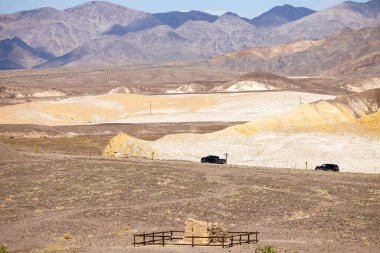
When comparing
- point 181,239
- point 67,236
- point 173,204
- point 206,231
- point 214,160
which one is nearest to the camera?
point 206,231

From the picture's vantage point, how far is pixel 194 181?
59.2 m

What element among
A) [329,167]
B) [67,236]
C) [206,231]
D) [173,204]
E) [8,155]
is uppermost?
[8,155]

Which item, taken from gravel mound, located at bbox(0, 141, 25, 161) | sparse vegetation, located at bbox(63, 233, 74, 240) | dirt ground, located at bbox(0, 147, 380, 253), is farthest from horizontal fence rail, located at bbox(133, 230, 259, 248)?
gravel mound, located at bbox(0, 141, 25, 161)

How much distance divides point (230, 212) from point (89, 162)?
25.6 m

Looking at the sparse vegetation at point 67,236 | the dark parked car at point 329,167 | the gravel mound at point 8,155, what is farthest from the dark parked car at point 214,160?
the sparse vegetation at point 67,236

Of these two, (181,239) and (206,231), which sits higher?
(206,231)

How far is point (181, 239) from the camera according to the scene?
40094mm

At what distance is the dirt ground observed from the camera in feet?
132

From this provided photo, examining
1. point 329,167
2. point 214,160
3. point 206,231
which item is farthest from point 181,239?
point 214,160

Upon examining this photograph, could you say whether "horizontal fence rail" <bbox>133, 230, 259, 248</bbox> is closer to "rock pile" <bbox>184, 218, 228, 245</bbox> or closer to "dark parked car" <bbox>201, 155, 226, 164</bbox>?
"rock pile" <bbox>184, 218, 228, 245</bbox>

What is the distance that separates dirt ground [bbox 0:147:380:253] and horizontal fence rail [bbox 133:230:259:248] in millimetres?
827

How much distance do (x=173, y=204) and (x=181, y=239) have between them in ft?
33.3

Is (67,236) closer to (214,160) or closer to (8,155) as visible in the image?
(8,155)

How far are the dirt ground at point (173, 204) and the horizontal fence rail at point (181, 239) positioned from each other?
0.83 meters
